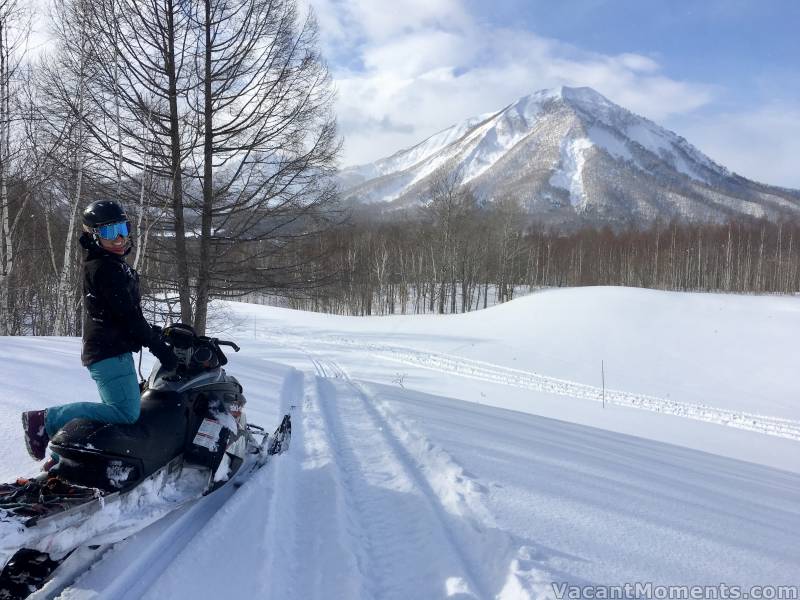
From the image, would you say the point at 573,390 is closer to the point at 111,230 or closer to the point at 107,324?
the point at 107,324

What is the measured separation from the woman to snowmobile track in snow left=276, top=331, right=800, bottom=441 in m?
12.1

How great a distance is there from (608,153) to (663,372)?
136088 millimetres

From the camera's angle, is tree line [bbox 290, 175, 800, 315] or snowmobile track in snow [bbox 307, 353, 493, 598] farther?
tree line [bbox 290, 175, 800, 315]

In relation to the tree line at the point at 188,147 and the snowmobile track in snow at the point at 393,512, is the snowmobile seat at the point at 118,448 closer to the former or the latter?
the snowmobile track in snow at the point at 393,512

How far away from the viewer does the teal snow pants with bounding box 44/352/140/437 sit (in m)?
2.93

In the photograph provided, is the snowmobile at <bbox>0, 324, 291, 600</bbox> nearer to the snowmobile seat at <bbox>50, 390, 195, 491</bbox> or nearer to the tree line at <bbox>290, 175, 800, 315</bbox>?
the snowmobile seat at <bbox>50, 390, 195, 491</bbox>

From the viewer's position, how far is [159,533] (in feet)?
10.3

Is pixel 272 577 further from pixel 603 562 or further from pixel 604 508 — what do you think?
pixel 604 508

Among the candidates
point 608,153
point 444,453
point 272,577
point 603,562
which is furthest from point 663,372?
point 608,153

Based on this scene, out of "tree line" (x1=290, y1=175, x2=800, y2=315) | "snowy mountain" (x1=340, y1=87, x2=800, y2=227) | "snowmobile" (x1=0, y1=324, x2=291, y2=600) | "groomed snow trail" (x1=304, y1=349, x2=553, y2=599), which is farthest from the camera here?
"snowy mountain" (x1=340, y1=87, x2=800, y2=227)

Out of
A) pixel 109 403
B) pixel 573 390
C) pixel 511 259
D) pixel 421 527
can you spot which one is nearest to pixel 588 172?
pixel 511 259

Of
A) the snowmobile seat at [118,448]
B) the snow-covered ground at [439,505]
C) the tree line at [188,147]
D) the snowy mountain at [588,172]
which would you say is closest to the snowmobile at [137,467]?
the snowmobile seat at [118,448]

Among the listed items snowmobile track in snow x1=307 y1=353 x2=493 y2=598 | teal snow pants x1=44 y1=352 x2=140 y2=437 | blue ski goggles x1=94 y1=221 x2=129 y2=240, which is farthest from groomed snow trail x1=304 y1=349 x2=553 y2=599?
blue ski goggles x1=94 y1=221 x2=129 y2=240

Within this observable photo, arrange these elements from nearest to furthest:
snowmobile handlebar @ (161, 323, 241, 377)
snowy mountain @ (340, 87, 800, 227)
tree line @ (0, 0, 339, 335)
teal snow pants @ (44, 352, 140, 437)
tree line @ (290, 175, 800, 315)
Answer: teal snow pants @ (44, 352, 140, 437) → snowmobile handlebar @ (161, 323, 241, 377) → tree line @ (0, 0, 339, 335) → tree line @ (290, 175, 800, 315) → snowy mountain @ (340, 87, 800, 227)
